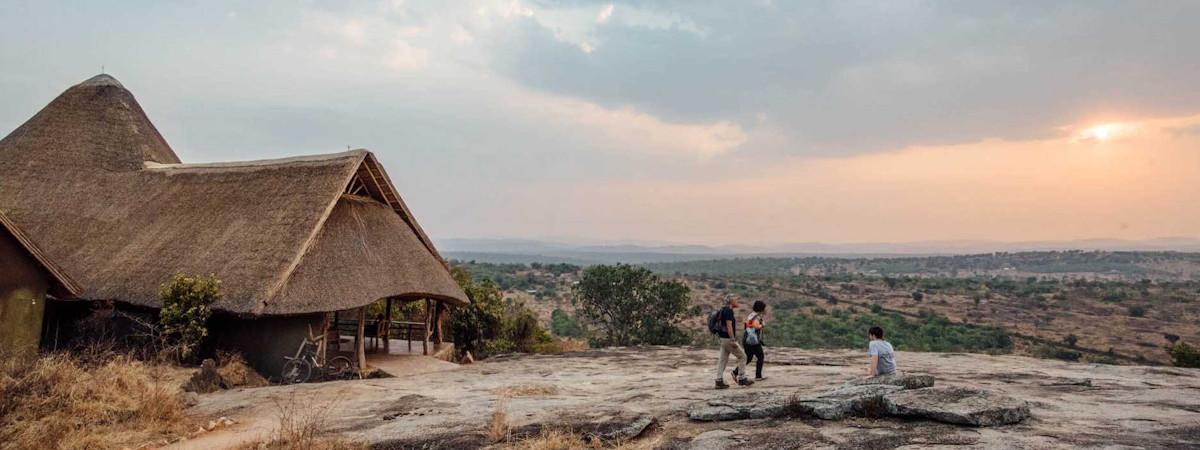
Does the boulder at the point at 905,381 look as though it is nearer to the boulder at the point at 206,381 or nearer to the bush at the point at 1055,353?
the boulder at the point at 206,381

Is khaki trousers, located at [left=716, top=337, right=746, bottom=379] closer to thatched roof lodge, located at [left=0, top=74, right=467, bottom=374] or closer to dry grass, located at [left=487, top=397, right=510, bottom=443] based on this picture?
dry grass, located at [left=487, top=397, right=510, bottom=443]

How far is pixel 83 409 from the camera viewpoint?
923cm

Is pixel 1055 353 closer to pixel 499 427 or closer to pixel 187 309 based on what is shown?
pixel 499 427

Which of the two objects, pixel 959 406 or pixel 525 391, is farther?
pixel 525 391

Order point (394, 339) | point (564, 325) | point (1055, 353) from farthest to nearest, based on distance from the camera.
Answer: point (564, 325), point (1055, 353), point (394, 339)

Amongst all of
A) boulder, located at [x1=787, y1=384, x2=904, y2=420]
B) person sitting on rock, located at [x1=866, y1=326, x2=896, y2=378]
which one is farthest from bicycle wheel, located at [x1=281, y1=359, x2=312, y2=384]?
person sitting on rock, located at [x1=866, y1=326, x2=896, y2=378]

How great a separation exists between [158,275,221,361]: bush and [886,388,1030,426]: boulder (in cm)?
1447

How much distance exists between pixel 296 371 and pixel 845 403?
12486mm

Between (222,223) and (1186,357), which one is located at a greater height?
(222,223)

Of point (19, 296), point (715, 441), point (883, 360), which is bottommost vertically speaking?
point (715, 441)

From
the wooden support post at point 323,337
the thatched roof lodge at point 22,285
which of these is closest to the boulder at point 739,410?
the wooden support post at point 323,337

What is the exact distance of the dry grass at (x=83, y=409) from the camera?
328 inches

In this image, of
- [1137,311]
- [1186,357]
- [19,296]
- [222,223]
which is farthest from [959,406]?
[1137,311]

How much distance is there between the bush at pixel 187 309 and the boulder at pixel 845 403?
1320cm
